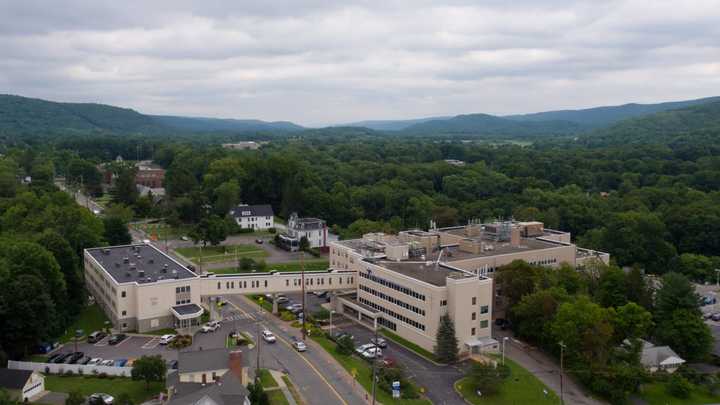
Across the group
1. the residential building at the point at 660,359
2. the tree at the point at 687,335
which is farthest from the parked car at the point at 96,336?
the tree at the point at 687,335

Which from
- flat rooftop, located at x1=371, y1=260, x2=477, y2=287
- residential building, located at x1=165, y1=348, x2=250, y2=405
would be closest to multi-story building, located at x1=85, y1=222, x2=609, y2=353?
flat rooftop, located at x1=371, y1=260, x2=477, y2=287

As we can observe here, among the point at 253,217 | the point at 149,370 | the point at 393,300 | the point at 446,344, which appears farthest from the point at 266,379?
the point at 253,217

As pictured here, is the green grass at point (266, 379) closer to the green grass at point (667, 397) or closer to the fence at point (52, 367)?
the fence at point (52, 367)

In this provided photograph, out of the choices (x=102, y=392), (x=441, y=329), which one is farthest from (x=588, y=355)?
(x=102, y=392)

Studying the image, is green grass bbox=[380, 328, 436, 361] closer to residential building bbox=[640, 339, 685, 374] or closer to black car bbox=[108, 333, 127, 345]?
residential building bbox=[640, 339, 685, 374]

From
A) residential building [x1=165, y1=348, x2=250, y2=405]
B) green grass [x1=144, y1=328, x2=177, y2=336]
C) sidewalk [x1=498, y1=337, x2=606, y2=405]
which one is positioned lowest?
sidewalk [x1=498, y1=337, x2=606, y2=405]

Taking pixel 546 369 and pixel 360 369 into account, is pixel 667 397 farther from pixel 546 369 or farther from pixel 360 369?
pixel 360 369

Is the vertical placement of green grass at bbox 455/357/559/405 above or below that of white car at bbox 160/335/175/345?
below
